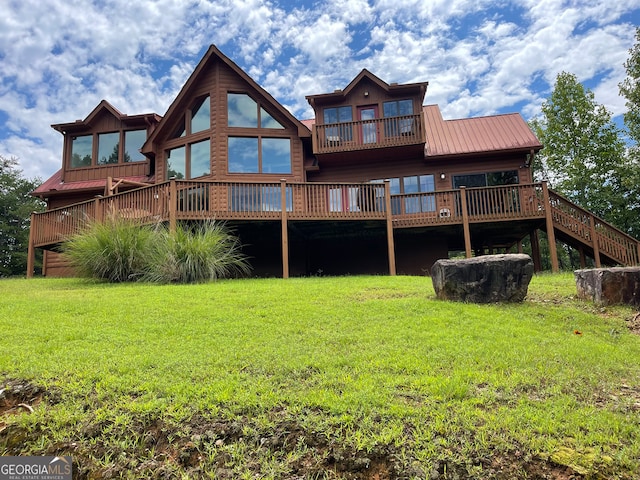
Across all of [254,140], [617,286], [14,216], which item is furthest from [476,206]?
[14,216]

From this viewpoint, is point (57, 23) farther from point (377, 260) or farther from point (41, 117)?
point (377, 260)

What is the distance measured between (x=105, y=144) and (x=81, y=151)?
1.16 metres

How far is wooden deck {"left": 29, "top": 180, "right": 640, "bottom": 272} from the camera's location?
37.2 feet

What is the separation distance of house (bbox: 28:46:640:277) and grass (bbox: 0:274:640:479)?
694 cm

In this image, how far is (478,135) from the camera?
16734 millimetres

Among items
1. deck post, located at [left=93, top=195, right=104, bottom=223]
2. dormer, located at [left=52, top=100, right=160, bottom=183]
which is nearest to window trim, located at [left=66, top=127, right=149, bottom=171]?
dormer, located at [left=52, top=100, right=160, bottom=183]

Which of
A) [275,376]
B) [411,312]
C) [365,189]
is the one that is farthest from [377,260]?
[275,376]

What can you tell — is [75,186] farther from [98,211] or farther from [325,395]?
[325,395]

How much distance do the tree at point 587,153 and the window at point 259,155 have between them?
20178 millimetres

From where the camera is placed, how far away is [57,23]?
17562 millimetres

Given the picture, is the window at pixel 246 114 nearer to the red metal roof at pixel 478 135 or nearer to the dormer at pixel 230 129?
the dormer at pixel 230 129

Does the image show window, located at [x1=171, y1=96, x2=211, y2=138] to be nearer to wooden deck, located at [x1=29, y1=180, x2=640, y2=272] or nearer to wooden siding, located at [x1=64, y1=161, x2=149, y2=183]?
wooden siding, located at [x1=64, y1=161, x2=149, y2=183]

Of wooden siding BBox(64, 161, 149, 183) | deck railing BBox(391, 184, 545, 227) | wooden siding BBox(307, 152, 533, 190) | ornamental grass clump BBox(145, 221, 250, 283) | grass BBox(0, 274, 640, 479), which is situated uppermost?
wooden siding BBox(64, 161, 149, 183)

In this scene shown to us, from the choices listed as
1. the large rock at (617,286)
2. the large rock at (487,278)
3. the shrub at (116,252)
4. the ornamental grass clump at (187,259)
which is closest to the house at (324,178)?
the shrub at (116,252)
